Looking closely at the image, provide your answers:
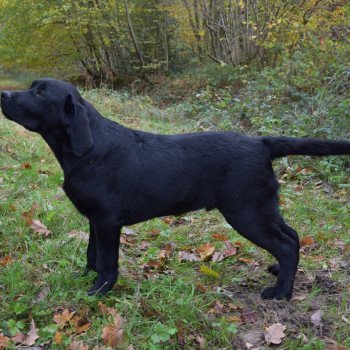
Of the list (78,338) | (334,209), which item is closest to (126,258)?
(78,338)

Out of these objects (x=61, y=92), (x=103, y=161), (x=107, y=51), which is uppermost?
(x=61, y=92)

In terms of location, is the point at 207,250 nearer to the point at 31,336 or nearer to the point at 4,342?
the point at 31,336

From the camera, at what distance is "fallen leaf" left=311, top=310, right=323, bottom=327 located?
3.13 meters

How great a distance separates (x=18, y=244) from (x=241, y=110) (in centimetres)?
702

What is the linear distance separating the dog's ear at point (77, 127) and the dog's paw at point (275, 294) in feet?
5.55

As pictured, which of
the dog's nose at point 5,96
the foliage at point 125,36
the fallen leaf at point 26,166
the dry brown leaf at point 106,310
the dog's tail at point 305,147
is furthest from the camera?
the foliage at point 125,36

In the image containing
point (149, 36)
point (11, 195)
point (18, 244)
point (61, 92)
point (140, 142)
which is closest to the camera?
point (61, 92)

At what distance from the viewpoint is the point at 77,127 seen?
10.4ft

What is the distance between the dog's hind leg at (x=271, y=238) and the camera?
3.40 m

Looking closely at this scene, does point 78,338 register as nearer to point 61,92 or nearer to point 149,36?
point 61,92

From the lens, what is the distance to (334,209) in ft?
17.4

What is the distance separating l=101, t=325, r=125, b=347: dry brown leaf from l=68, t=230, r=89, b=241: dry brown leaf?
144 centimetres

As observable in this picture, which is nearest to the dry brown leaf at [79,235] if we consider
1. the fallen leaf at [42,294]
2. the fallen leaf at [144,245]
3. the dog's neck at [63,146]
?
the fallen leaf at [144,245]

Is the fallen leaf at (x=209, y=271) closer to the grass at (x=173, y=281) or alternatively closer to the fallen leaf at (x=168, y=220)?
the grass at (x=173, y=281)
